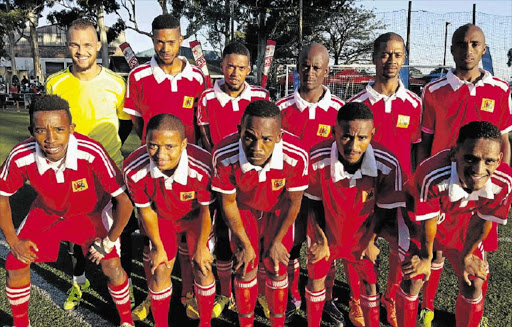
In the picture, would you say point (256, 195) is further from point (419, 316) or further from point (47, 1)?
point (47, 1)

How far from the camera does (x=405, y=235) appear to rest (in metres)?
2.76

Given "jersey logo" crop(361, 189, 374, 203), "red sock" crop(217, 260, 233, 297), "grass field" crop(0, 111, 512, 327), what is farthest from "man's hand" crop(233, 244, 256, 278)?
"jersey logo" crop(361, 189, 374, 203)

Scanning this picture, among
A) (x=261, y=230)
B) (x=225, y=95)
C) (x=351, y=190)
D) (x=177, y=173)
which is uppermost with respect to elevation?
(x=225, y=95)

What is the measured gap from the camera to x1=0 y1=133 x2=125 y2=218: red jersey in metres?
2.72

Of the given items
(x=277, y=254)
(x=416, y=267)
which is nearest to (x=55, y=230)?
(x=277, y=254)

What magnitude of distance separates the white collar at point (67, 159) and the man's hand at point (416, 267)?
2223 mm

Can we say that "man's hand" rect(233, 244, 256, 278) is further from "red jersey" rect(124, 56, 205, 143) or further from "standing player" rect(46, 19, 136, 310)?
"red jersey" rect(124, 56, 205, 143)

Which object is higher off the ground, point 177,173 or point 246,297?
point 177,173

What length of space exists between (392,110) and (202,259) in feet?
5.80

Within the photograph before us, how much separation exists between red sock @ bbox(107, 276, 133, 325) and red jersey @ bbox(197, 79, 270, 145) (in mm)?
1362

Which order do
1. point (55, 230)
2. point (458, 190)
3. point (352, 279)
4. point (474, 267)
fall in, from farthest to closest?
point (352, 279) → point (55, 230) → point (474, 267) → point (458, 190)

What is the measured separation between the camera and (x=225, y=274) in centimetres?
337

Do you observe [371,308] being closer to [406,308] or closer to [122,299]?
[406,308]

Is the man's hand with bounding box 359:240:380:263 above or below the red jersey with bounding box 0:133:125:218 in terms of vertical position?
below
